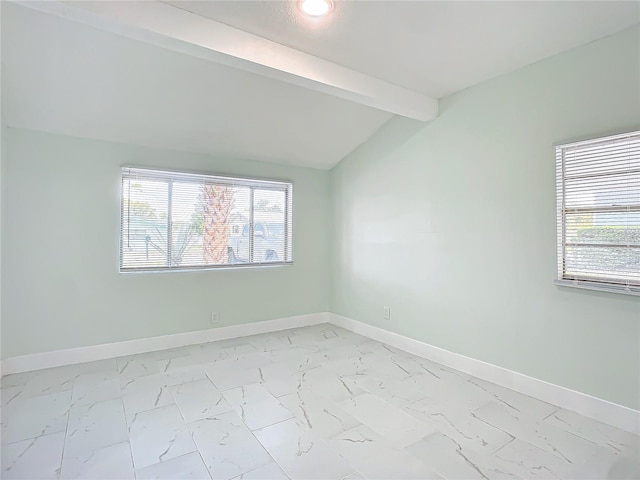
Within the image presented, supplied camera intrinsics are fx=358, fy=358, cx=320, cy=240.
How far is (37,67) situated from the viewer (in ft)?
8.39

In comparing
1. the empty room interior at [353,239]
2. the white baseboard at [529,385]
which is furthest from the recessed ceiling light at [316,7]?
the white baseboard at [529,385]

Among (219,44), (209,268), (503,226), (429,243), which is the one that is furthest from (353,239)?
(219,44)

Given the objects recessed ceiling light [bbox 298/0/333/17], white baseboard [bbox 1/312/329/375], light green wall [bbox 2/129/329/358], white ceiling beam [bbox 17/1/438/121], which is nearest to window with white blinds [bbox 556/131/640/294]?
white ceiling beam [bbox 17/1/438/121]

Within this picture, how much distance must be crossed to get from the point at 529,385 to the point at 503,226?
124cm

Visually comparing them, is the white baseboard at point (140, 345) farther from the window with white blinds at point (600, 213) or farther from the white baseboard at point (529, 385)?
the window with white blinds at point (600, 213)

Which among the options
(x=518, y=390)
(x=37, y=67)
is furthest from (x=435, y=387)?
(x=37, y=67)

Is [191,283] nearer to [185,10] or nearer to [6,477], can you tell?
[6,477]

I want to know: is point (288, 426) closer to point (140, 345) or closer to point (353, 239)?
point (140, 345)

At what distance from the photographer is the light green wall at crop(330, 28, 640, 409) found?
234 centimetres

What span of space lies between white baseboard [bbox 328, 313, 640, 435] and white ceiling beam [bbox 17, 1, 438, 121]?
7.74ft

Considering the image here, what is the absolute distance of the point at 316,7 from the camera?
2158mm

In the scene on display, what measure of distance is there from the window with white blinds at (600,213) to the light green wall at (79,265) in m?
→ 3.22

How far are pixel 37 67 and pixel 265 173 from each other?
2322mm

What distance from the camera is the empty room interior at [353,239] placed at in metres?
2.11
